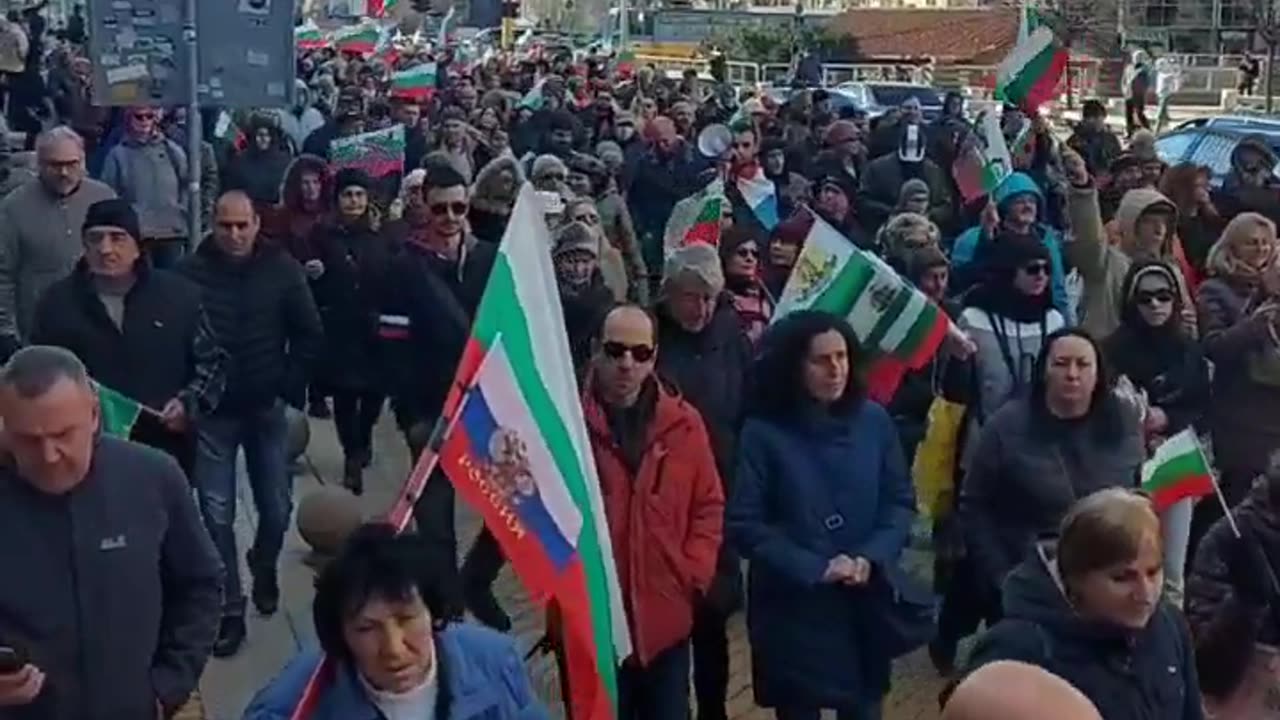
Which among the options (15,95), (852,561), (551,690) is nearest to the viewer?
(852,561)

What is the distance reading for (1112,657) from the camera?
13.8ft

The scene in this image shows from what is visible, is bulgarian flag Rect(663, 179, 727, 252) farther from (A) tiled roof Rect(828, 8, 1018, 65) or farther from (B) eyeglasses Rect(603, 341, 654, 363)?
(A) tiled roof Rect(828, 8, 1018, 65)

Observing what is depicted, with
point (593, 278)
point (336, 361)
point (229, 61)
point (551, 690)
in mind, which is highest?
point (229, 61)

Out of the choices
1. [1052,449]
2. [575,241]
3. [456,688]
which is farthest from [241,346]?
[456,688]

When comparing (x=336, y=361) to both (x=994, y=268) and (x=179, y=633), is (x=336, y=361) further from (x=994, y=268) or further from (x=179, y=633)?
(x=179, y=633)

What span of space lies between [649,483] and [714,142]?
10847mm

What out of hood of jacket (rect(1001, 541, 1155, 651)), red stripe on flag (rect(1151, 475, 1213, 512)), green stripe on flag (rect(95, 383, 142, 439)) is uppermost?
hood of jacket (rect(1001, 541, 1155, 651))

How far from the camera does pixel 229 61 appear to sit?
9773 millimetres

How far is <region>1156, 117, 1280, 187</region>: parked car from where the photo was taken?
18922mm

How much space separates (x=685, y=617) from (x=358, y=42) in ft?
117

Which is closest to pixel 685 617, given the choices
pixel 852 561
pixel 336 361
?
pixel 852 561

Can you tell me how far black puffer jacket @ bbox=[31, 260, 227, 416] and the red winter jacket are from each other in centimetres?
156

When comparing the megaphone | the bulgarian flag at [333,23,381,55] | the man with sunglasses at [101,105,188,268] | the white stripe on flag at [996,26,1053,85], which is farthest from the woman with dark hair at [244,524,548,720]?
the bulgarian flag at [333,23,381,55]

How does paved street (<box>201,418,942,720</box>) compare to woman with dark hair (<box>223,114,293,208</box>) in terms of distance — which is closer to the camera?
paved street (<box>201,418,942,720</box>)
